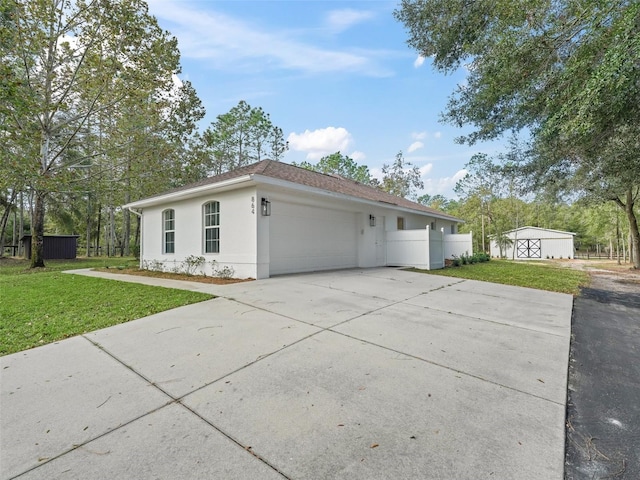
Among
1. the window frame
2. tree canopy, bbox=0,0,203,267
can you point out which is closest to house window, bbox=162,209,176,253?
the window frame

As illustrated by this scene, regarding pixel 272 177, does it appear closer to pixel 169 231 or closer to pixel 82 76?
pixel 169 231

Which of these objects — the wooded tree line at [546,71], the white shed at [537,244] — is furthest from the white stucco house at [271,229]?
the white shed at [537,244]

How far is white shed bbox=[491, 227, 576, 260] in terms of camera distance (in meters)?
29.1

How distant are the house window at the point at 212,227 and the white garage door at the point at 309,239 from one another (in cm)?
171

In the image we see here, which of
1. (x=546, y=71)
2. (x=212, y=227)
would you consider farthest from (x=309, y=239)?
(x=546, y=71)

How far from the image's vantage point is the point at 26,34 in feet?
33.8

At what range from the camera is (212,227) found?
30.8 ft

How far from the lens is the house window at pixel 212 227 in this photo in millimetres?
9266

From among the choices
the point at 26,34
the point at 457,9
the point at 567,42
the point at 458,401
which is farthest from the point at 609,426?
the point at 26,34

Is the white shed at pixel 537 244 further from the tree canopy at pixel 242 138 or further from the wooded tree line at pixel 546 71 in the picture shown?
the wooded tree line at pixel 546 71

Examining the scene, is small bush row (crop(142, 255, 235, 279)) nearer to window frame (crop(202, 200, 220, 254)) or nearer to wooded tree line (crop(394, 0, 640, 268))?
window frame (crop(202, 200, 220, 254))

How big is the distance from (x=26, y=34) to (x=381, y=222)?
14.4 m

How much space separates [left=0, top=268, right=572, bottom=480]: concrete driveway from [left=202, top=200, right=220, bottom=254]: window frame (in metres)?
4.91

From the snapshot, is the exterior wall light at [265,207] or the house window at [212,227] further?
the house window at [212,227]
